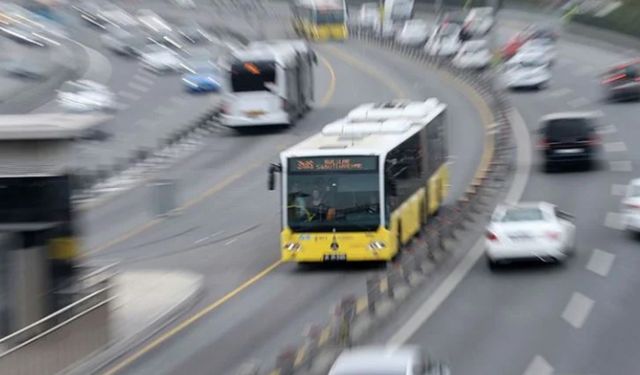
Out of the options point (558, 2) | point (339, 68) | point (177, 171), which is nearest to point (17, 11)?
point (339, 68)

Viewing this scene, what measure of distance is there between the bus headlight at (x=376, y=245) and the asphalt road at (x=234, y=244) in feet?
2.17

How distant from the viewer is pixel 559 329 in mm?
23719

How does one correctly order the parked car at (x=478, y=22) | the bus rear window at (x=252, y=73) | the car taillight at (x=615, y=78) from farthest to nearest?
the parked car at (x=478, y=22) < the car taillight at (x=615, y=78) < the bus rear window at (x=252, y=73)

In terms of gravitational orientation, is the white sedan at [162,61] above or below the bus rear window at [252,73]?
above

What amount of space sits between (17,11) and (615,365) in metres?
85.5

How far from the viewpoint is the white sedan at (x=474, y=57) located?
7490 centimetres

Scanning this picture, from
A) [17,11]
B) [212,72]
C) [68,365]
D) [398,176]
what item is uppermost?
[17,11]

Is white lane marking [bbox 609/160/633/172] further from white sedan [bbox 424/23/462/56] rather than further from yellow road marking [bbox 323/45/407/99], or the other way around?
white sedan [bbox 424/23/462/56]

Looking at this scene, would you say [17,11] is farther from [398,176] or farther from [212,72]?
[398,176]

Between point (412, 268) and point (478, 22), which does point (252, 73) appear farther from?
point (478, 22)

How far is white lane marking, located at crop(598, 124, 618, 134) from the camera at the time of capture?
172ft

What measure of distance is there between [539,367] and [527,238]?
868cm

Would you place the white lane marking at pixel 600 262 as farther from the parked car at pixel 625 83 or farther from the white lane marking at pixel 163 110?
the white lane marking at pixel 163 110

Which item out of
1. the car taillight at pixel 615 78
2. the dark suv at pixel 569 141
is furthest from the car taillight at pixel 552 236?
the car taillight at pixel 615 78
